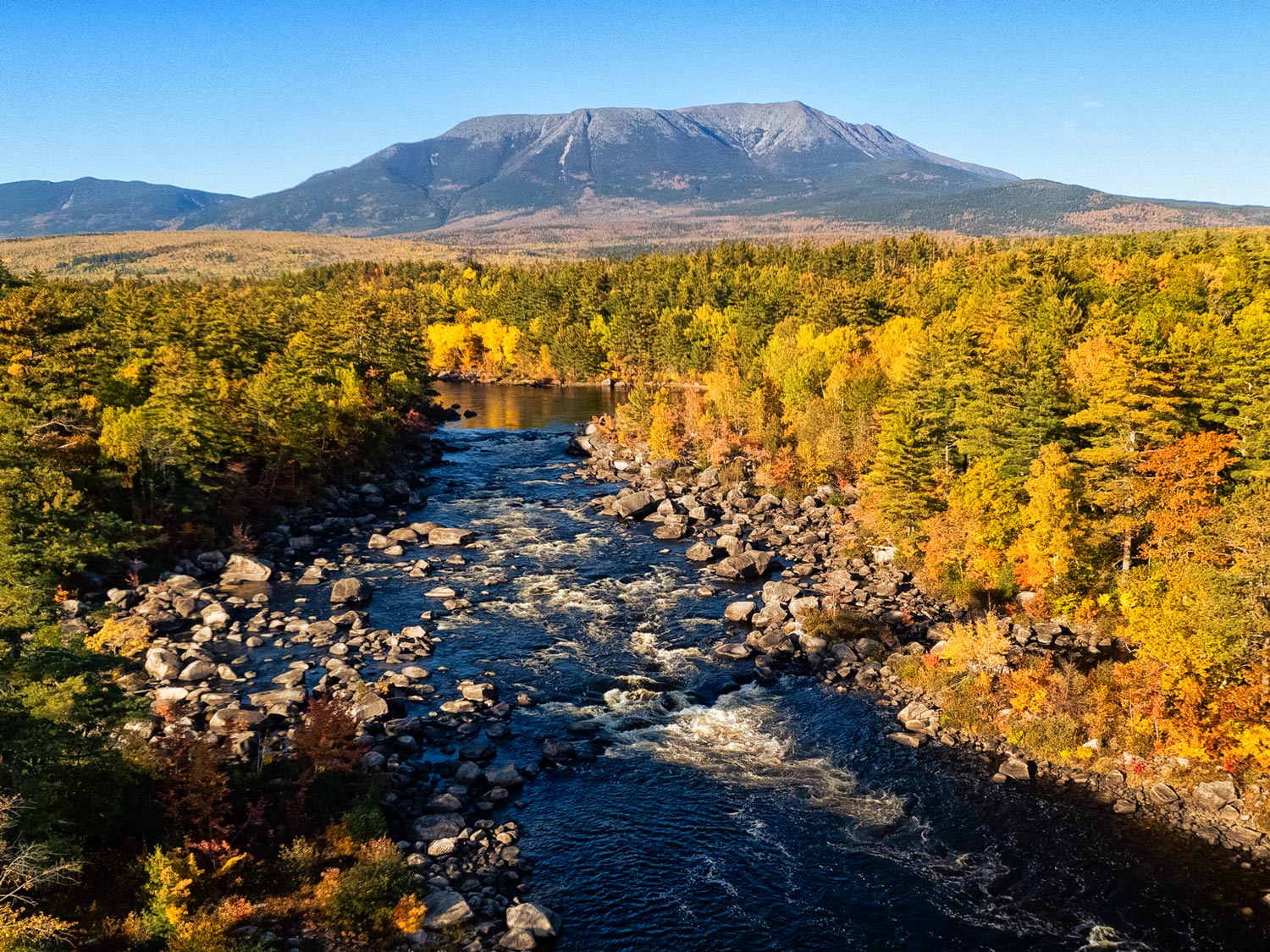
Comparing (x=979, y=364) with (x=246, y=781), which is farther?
(x=979, y=364)

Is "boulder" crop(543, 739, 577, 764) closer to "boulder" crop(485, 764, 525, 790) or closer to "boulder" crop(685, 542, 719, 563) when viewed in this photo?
"boulder" crop(485, 764, 525, 790)

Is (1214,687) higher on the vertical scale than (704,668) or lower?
higher

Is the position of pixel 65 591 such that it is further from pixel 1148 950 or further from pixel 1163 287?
pixel 1163 287

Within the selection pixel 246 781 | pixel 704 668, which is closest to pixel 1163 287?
pixel 704 668

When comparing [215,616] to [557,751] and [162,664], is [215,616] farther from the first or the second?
[557,751]

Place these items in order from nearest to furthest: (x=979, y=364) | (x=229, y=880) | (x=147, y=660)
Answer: (x=229, y=880) < (x=147, y=660) < (x=979, y=364)

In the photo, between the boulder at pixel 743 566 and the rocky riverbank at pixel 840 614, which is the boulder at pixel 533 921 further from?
the boulder at pixel 743 566
